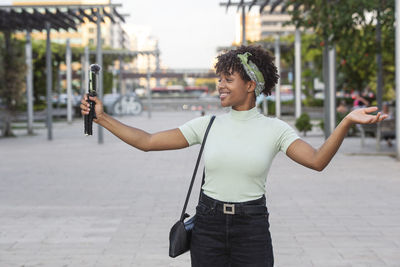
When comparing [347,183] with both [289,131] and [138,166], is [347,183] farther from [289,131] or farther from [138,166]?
[289,131]

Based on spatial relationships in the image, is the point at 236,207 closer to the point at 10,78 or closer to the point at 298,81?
the point at 10,78

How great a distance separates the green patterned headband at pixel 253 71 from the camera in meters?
3.30

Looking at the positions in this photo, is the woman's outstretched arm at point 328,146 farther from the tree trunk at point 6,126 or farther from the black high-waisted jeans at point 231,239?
the tree trunk at point 6,126

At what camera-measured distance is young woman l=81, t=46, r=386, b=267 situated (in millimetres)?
3215

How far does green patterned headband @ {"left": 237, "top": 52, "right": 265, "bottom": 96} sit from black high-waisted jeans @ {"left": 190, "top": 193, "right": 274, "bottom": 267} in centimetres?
51

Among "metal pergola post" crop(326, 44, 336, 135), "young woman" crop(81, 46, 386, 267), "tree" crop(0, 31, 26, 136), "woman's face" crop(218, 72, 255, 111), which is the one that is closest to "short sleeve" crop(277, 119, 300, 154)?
"young woman" crop(81, 46, 386, 267)

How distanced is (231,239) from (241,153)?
38 centimetres

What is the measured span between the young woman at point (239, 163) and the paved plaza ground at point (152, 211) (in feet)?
8.91

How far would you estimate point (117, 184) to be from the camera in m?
11.5

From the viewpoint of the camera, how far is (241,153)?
322cm

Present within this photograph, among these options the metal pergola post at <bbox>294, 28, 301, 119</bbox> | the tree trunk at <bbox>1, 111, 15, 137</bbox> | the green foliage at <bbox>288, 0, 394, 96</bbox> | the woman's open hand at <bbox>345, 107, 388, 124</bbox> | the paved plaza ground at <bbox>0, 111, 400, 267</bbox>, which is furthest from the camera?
the metal pergola post at <bbox>294, 28, 301, 119</bbox>

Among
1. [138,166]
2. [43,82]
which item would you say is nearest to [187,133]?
[138,166]

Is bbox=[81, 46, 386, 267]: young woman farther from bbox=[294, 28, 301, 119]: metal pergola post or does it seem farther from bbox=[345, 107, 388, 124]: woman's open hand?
bbox=[294, 28, 301, 119]: metal pergola post

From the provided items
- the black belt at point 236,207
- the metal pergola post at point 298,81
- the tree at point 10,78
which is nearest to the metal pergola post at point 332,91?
the metal pergola post at point 298,81
